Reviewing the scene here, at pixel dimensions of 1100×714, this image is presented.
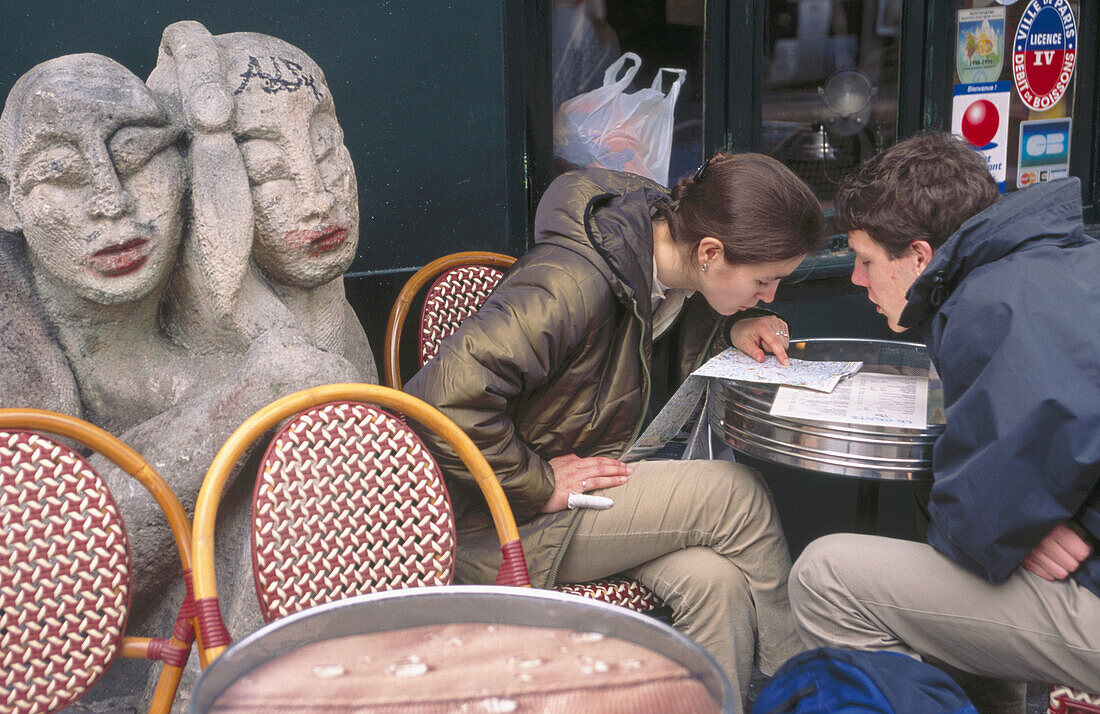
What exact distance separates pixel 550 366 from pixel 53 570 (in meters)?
1.10

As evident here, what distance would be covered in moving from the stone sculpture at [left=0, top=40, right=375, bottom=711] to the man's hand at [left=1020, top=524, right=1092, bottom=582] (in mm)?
1451

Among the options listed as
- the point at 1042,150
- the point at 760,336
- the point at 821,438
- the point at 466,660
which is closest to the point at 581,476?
the point at 821,438

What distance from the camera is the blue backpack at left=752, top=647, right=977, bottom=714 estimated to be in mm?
1735

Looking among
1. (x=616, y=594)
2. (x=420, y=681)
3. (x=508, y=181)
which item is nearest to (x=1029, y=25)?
(x=508, y=181)

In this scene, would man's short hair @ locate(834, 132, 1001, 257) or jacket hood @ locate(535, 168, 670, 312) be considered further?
jacket hood @ locate(535, 168, 670, 312)

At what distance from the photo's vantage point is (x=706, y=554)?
92.7 inches

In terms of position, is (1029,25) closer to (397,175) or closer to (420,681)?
(397,175)

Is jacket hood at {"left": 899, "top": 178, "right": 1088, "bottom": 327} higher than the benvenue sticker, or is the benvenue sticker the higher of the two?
the benvenue sticker

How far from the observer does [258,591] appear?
1.75 m

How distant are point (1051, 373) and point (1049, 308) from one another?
0.14 meters

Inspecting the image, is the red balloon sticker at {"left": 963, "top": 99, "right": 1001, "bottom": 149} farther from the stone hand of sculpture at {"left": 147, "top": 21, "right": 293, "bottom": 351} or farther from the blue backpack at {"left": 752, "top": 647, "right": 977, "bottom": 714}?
the stone hand of sculpture at {"left": 147, "top": 21, "right": 293, "bottom": 351}

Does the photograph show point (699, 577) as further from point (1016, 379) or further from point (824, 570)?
point (1016, 379)

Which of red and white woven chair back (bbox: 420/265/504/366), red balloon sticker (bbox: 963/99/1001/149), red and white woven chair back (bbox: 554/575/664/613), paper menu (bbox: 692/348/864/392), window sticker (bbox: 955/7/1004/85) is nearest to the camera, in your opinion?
red and white woven chair back (bbox: 554/575/664/613)

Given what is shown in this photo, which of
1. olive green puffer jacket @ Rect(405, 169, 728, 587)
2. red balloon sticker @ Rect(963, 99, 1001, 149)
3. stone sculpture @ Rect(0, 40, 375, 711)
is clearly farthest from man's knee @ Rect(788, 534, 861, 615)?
red balloon sticker @ Rect(963, 99, 1001, 149)
